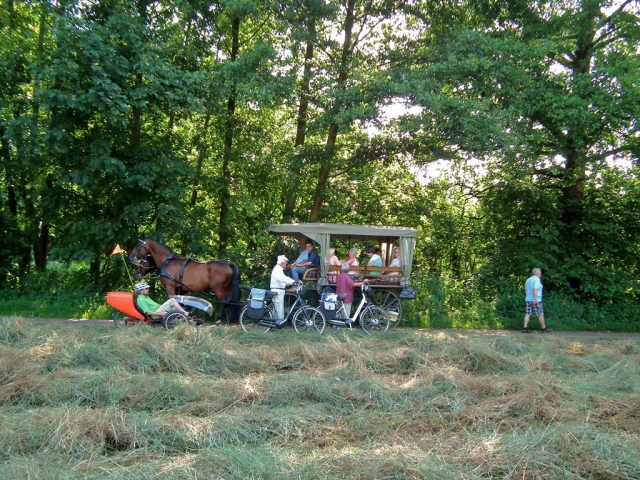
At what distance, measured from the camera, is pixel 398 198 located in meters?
17.7

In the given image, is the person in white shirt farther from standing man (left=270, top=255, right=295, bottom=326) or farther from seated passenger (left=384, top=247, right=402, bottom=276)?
standing man (left=270, top=255, right=295, bottom=326)

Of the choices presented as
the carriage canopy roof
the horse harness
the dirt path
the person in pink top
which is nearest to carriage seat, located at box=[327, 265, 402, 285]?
the person in pink top

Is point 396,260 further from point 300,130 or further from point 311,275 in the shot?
point 300,130

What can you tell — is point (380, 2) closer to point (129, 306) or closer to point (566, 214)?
point (566, 214)

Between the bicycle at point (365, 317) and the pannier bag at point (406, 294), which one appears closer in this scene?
the bicycle at point (365, 317)

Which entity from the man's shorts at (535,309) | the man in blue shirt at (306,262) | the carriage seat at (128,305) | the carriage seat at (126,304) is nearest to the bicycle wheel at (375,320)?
the man in blue shirt at (306,262)

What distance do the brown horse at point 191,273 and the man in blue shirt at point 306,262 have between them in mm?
1271

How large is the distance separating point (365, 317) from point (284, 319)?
1903 mm

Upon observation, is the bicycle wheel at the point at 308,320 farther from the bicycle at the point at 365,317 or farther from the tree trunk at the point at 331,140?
the tree trunk at the point at 331,140

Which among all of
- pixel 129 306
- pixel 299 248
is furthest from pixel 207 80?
pixel 129 306

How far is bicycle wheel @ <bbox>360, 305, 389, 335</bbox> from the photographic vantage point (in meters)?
12.1

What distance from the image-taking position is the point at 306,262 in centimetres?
1288

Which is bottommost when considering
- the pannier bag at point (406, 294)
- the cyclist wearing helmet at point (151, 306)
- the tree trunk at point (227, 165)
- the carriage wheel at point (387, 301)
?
the cyclist wearing helmet at point (151, 306)

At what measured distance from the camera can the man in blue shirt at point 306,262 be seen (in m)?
12.7
